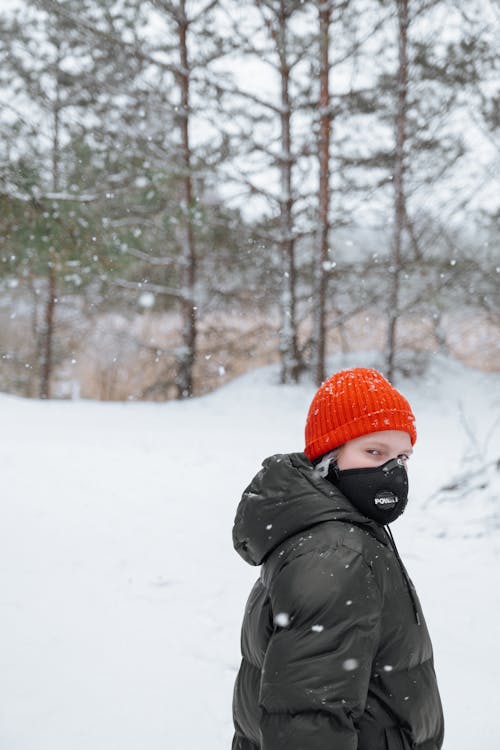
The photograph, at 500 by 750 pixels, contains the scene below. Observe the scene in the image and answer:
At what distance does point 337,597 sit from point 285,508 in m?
0.24

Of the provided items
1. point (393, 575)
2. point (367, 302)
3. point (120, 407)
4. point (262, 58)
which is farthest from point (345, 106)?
point (393, 575)

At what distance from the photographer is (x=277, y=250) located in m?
13.0

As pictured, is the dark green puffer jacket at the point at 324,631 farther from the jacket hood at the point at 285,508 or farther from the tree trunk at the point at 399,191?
the tree trunk at the point at 399,191

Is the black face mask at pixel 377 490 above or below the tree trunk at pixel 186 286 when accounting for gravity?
below

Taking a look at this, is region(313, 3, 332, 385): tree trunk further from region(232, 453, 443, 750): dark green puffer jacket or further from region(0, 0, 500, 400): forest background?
region(232, 453, 443, 750): dark green puffer jacket

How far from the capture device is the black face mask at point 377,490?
1.51m

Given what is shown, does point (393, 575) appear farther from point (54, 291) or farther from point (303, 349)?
point (54, 291)

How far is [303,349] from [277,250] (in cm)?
211

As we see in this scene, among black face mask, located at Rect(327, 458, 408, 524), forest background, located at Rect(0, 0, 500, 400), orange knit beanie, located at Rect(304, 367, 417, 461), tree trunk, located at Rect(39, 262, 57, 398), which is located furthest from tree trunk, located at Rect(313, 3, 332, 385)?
black face mask, located at Rect(327, 458, 408, 524)

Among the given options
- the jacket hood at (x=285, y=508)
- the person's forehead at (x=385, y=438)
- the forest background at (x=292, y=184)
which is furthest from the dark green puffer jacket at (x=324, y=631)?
the forest background at (x=292, y=184)

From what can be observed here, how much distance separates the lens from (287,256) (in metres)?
12.8

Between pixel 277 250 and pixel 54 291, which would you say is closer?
pixel 277 250

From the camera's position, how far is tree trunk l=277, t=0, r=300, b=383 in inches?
491

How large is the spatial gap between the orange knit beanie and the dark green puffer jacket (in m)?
0.09
